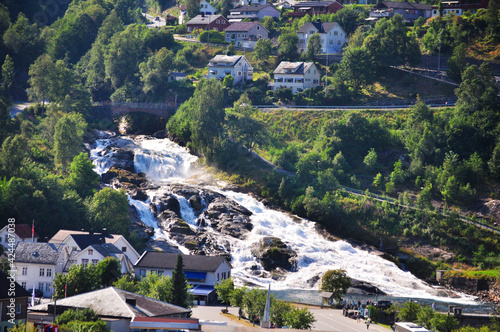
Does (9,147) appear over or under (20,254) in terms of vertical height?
over

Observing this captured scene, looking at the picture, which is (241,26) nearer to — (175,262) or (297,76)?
(297,76)

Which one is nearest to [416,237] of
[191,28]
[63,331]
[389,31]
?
[389,31]

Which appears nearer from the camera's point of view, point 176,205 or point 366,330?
point 366,330

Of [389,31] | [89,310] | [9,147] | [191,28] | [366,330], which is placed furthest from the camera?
[191,28]

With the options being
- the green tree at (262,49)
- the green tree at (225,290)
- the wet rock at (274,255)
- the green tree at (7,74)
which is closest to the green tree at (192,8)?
the green tree at (262,49)

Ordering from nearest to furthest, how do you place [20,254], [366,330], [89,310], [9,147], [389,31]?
[89,310] → [366,330] → [20,254] → [9,147] → [389,31]

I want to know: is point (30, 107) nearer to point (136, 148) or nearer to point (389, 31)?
point (136, 148)

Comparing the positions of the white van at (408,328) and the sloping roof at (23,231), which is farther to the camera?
the sloping roof at (23,231)

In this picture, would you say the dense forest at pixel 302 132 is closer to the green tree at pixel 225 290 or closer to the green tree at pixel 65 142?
the green tree at pixel 65 142
